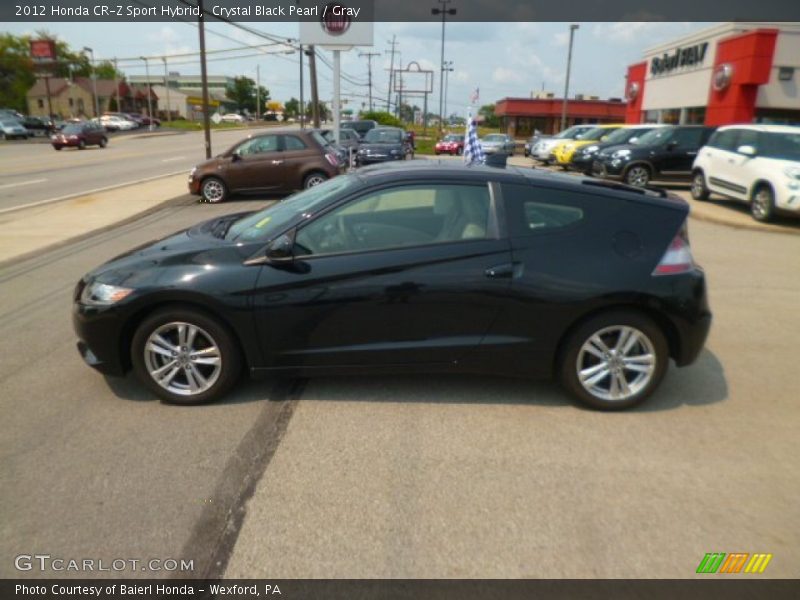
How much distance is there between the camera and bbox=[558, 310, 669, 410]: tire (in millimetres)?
3836

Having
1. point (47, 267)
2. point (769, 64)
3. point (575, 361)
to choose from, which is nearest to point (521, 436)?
point (575, 361)

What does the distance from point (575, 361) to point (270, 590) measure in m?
2.37

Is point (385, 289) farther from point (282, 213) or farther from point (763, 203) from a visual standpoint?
point (763, 203)

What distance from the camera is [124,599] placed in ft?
7.84

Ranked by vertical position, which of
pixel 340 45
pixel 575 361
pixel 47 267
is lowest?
pixel 47 267

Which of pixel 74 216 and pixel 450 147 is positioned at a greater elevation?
pixel 450 147

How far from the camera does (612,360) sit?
388 cm

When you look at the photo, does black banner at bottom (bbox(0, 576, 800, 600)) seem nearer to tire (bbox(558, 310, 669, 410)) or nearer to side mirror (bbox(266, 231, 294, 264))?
tire (bbox(558, 310, 669, 410))

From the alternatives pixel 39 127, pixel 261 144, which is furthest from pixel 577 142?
pixel 39 127

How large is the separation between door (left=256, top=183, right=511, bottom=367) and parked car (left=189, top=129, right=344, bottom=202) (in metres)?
10.8

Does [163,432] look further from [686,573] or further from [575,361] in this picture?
[686,573]

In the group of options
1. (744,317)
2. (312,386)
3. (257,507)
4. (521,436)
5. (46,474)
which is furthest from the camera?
(744,317)

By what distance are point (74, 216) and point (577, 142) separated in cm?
1754

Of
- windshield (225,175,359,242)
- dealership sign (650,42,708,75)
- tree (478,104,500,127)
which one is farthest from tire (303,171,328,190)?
tree (478,104,500,127)
